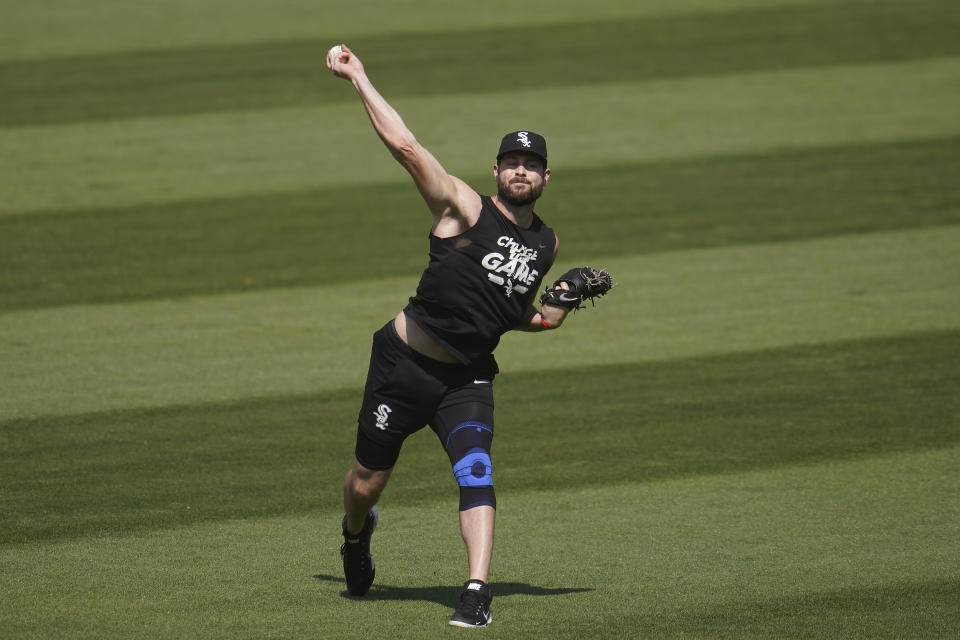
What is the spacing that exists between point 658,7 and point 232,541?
16.2m

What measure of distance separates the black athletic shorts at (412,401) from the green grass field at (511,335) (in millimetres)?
775

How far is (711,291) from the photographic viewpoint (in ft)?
41.0

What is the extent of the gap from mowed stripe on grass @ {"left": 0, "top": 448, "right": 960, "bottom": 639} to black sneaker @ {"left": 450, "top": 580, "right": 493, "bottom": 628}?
7 cm

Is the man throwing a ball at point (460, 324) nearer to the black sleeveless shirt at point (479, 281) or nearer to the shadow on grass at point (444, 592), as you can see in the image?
the black sleeveless shirt at point (479, 281)

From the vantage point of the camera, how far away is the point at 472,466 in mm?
6113

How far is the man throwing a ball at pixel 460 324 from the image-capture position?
614 centimetres

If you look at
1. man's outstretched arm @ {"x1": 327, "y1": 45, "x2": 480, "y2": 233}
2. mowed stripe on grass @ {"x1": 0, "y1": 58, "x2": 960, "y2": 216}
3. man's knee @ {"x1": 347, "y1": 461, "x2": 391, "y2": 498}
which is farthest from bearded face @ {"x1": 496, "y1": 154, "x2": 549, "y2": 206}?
mowed stripe on grass @ {"x1": 0, "y1": 58, "x2": 960, "y2": 216}

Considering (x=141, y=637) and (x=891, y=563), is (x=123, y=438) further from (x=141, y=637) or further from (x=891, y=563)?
(x=891, y=563)

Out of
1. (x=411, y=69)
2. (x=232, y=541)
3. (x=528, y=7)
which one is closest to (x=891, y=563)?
(x=232, y=541)

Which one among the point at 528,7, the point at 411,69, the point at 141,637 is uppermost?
the point at 528,7

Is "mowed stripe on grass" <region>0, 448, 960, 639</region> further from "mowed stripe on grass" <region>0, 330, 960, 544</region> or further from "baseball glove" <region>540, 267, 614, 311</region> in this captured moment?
"baseball glove" <region>540, 267, 614, 311</region>

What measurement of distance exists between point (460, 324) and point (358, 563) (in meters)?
1.26

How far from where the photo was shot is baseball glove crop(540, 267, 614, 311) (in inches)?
252

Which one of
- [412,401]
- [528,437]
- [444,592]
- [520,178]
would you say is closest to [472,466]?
[412,401]
